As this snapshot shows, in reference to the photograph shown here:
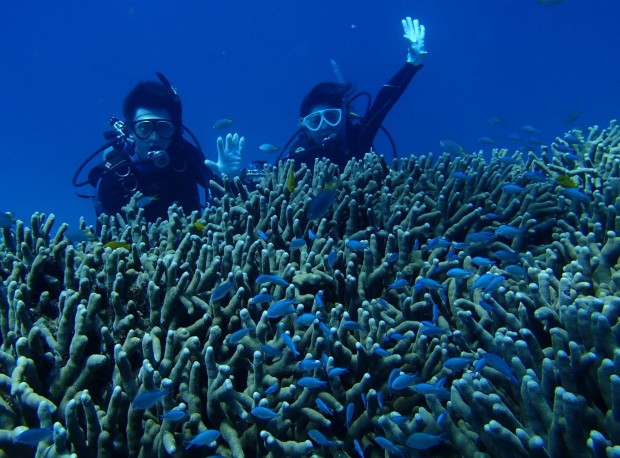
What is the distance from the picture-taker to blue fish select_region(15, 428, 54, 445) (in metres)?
1.94

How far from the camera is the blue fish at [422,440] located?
6.79ft

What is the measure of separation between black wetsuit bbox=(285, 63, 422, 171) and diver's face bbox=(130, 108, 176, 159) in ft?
8.53

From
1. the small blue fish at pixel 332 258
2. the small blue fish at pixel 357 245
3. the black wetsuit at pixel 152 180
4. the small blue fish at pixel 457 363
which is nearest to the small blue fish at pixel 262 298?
the small blue fish at pixel 332 258

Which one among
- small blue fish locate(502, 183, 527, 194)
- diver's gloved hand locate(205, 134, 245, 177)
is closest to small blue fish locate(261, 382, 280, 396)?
small blue fish locate(502, 183, 527, 194)

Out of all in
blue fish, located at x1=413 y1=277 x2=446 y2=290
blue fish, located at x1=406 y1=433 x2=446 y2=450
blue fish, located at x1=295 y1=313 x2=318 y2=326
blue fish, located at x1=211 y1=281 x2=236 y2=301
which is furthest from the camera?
blue fish, located at x1=413 y1=277 x2=446 y2=290

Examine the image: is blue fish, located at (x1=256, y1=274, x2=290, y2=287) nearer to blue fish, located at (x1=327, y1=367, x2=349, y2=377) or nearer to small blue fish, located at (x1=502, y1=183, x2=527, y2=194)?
blue fish, located at (x1=327, y1=367, x2=349, y2=377)

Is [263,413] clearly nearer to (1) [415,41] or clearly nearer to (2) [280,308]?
(2) [280,308]

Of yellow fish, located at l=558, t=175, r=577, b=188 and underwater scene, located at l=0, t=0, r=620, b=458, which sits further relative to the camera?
yellow fish, located at l=558, t=175, r=577, b=188

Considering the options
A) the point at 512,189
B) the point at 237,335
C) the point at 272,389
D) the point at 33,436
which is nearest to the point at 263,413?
the point at 272,389

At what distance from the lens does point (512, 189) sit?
439 cm

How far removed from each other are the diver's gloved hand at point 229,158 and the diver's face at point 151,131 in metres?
1.10

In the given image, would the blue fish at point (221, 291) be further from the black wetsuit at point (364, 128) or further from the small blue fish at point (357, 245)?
the black wetsuit at point (364, 128)

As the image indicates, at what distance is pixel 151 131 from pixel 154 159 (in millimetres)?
747

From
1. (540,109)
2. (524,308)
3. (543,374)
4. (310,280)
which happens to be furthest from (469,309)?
(540,109)
